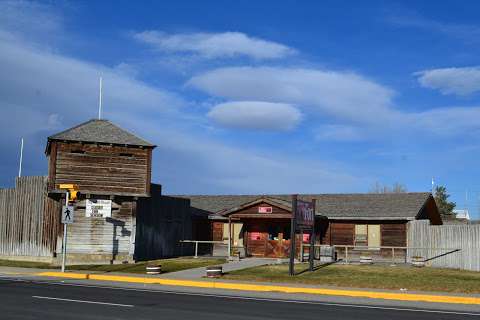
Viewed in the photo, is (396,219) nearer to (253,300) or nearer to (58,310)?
(253,300)

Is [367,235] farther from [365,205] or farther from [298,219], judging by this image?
[298,219]

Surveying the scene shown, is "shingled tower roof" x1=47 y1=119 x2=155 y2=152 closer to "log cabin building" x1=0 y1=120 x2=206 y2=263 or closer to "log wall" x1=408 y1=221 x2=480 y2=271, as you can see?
"log cabin building" x1=0 y1=120 x2=206 y2=263

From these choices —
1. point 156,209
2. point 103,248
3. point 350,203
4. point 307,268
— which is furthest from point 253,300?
point 350,203

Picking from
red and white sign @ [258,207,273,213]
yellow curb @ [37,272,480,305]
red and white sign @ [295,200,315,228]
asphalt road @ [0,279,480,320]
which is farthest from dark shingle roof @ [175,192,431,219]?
asphalt road @ [0,279,480,320]

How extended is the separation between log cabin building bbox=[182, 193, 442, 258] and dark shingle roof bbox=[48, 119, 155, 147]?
7.08 metres

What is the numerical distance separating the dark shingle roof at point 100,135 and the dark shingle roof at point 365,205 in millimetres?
7291

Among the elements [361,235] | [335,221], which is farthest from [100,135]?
[361,235]

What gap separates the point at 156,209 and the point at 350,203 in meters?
12.9

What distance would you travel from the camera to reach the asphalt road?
13.1 m

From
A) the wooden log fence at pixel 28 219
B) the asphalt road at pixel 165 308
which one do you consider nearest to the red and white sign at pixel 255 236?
the wooden log fence at pixel 28 219

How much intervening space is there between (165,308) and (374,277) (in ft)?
37.2

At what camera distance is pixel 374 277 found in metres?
23.3

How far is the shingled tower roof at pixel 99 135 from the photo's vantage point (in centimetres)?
3139

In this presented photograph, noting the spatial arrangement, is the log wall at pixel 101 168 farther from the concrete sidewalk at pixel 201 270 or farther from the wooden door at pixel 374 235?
the wooden door at pixel 374 235
